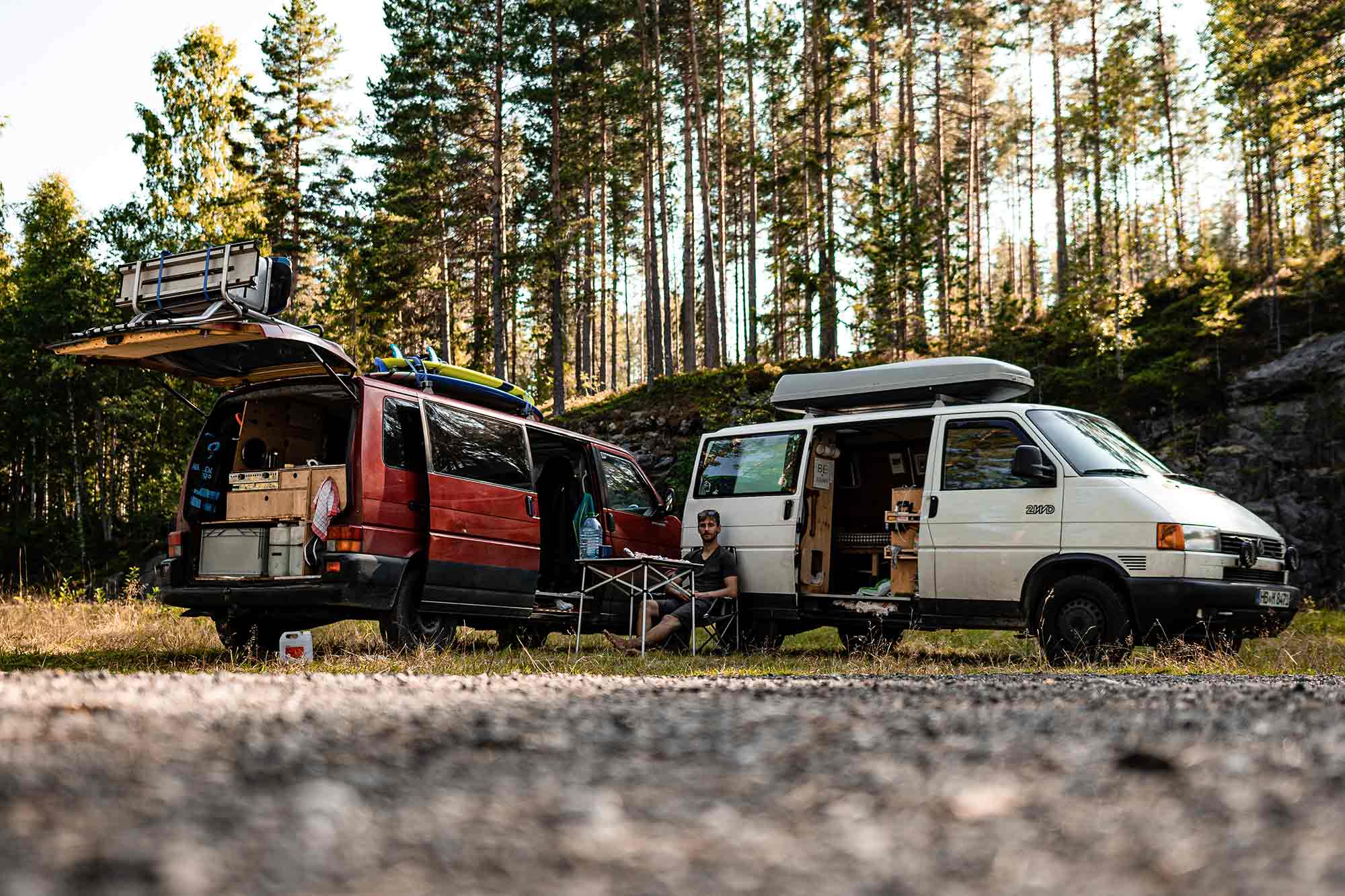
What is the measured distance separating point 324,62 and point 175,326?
3086cm

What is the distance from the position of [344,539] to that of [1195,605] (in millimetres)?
6100

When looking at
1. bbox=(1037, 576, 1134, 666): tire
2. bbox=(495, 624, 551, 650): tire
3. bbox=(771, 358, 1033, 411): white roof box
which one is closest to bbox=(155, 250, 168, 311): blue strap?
bbox=(495, 624, 551, 650): tire

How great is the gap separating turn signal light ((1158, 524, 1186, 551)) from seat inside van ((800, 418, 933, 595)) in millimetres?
2692

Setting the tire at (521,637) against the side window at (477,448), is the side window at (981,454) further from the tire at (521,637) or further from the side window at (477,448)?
the tire at (521,637)

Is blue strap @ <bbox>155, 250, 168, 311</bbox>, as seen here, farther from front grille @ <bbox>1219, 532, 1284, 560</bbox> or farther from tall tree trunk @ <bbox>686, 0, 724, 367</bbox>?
tall tree trunk @ <bbox>686, 0, 724, 367</bbox>

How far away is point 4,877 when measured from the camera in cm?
139

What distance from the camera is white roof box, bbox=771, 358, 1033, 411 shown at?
8.77 m

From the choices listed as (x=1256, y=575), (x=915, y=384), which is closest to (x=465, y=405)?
(x=915, y=384)

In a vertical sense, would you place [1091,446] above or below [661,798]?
above

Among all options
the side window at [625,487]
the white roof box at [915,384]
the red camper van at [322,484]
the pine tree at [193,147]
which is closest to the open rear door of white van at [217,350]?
the red camper van at [322,484]

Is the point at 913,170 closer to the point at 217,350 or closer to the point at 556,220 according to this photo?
the point at 556,220

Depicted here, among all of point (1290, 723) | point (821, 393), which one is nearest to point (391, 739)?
point (1290, 723)

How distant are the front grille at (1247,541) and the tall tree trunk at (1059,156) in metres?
23.0

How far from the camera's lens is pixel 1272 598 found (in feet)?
23.6
